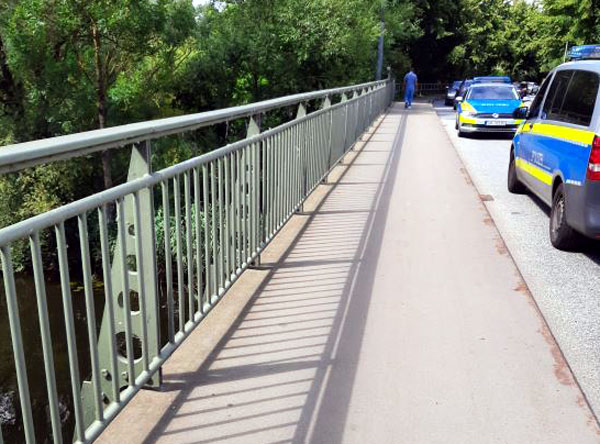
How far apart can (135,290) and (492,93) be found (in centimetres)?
1625

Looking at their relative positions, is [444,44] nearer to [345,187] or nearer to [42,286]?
[345,187]

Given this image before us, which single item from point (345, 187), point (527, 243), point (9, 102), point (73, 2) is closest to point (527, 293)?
point (527, 243)

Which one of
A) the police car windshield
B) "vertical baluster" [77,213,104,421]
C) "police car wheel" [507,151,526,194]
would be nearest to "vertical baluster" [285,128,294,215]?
"vertical baluster" [77,213,104,421]

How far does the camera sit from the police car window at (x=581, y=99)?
5.37 m

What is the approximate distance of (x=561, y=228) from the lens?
229 inches

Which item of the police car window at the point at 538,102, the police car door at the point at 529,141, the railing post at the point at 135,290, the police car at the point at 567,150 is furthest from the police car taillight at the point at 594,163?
the railing post at the point at 135,290

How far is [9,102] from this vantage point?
21.5 meters

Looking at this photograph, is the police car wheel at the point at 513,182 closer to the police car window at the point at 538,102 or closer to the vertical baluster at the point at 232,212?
the police car window at the point at 538,102

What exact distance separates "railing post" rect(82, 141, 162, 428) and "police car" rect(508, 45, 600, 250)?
3.74 m

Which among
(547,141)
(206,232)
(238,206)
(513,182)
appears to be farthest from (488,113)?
(206,232)

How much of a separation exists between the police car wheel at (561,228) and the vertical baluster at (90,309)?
177 inches

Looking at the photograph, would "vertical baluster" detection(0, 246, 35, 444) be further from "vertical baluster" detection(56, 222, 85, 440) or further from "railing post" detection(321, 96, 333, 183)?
"railing post" detection(321, 96, 333, 183)

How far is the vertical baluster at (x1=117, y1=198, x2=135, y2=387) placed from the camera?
256 cm

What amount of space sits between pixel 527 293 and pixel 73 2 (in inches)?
742
